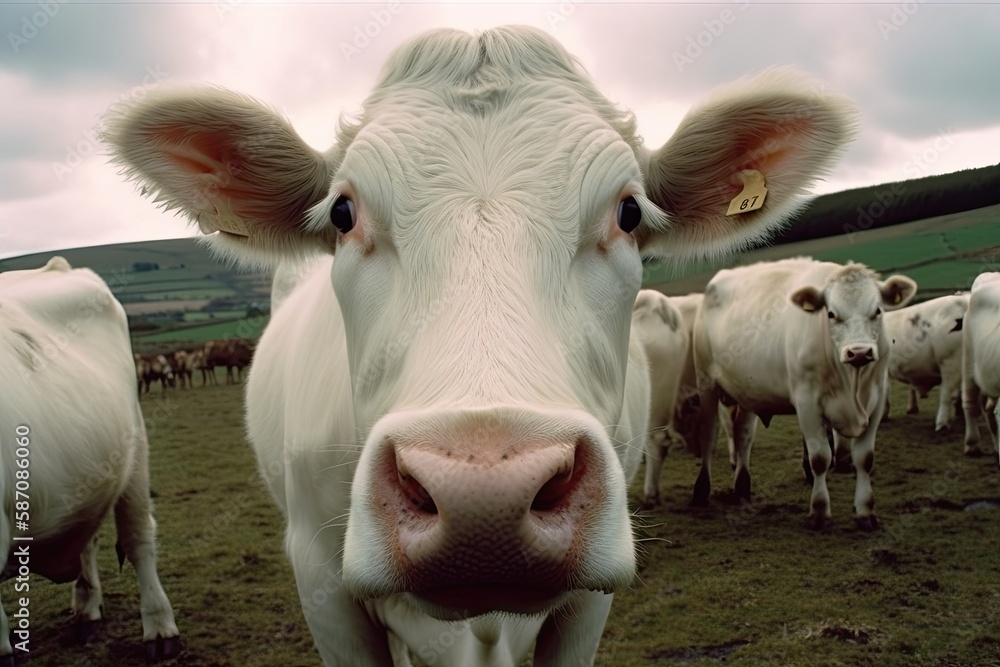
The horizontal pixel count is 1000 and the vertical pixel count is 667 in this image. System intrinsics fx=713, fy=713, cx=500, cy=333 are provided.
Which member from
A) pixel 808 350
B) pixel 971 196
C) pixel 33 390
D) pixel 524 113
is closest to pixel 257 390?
pixel 33 390

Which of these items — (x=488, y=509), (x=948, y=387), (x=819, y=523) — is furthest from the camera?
(x=948, y=387)

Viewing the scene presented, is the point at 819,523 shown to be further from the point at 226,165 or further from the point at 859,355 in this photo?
the point at 226,165

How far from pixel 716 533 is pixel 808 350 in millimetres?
2149

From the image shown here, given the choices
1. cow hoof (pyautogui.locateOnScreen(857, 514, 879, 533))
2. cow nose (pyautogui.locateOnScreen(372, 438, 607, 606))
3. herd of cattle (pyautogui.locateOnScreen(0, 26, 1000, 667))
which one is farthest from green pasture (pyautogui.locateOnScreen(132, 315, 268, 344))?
cow nose (pyautogui.locateOnScreen(372, 438, 607, 606))

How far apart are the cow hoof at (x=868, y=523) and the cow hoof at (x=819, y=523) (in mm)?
271

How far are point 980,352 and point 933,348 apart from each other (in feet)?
12.5

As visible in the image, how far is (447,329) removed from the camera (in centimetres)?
147

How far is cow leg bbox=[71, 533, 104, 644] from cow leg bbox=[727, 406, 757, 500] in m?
6.38

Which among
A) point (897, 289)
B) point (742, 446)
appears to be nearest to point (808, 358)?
point (897, 289)

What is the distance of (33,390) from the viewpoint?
13.0ft

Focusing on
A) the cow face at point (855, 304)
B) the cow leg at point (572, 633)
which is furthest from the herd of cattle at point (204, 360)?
the cow leg at point (572, 633)

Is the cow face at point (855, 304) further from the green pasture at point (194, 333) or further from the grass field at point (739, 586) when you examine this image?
the green pasture at point (194, 333)

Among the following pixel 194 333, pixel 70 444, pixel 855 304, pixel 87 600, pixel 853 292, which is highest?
pixel 853 292

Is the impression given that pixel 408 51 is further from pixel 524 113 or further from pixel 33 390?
pixel 33 390
